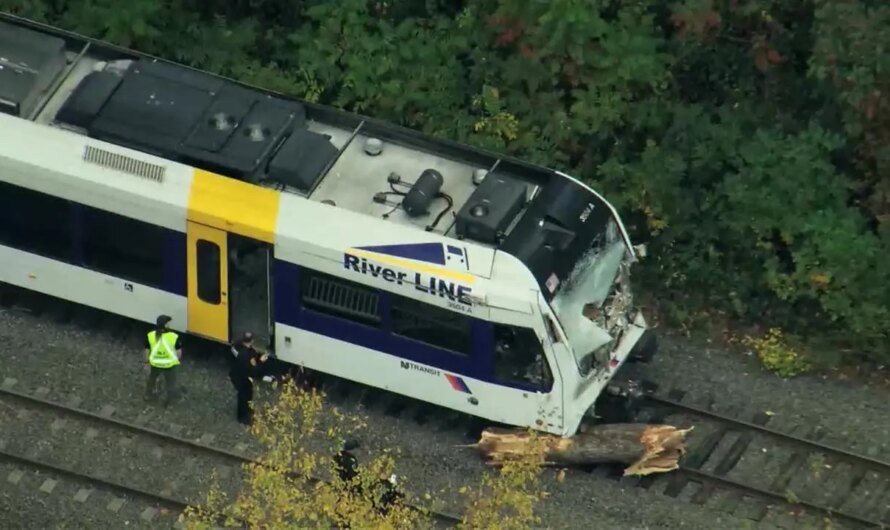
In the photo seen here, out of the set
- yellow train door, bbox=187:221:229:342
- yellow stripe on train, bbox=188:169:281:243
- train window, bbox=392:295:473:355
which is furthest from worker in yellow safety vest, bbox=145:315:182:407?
train window, bbox=392:295:473:355

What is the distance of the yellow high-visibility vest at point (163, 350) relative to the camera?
1808 cm

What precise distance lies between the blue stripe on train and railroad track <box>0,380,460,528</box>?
1576mm

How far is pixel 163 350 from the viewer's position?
18.1 m

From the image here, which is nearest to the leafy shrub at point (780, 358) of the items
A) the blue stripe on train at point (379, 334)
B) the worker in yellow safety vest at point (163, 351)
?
the blue stripe on train at point (379, 334)

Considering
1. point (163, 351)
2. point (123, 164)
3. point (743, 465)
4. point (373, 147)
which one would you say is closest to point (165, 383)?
point (163, 351)

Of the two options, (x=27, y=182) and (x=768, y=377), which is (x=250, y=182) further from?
(x=768, y=377)

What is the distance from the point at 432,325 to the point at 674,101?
576cm

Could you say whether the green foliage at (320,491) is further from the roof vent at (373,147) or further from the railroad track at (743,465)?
the roof vent at (373,147)

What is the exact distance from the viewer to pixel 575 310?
17.6 meters

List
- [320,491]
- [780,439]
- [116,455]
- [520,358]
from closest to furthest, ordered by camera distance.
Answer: [320,491] → [520,358] → [116,455] → [780,439]

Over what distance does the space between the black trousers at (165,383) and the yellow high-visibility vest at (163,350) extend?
0.55 feet

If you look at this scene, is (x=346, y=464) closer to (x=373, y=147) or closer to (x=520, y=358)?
(x=520, y=358)

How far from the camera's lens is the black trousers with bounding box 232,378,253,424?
A: 1820 centimetres

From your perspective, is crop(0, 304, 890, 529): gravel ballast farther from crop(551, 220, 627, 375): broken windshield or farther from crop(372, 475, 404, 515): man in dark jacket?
crop(372, 475, 404, 515): man in dark jacket
